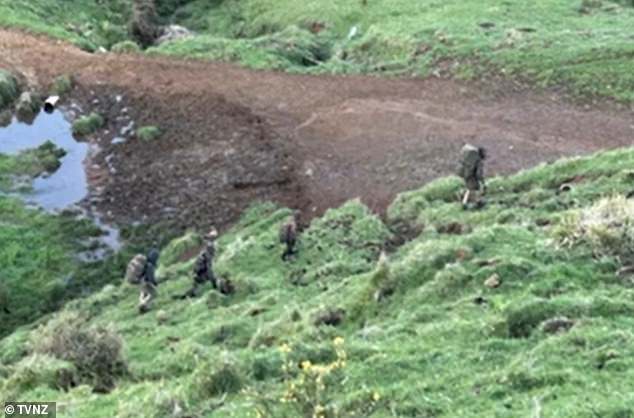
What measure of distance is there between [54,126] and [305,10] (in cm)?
1289

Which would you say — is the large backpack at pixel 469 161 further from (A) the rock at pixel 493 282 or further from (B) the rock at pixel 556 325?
(B) the rock at pixel 556 325

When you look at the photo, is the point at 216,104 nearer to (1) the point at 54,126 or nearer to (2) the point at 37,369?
(1) the point at 54,126

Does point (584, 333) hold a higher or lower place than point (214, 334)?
higher

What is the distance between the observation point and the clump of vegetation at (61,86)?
3375 cm

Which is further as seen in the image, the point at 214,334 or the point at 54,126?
the point at 54,126

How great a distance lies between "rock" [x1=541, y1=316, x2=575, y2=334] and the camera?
14219 millimetres

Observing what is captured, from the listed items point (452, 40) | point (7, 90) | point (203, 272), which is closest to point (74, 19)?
point (7, 90)

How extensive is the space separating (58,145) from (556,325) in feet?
65.8

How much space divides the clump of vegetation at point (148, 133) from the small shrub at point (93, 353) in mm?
13910

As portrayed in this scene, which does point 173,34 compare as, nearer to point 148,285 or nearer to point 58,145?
point 58,145

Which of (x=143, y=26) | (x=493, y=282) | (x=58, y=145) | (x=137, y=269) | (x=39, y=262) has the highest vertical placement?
(x=493, y=282)

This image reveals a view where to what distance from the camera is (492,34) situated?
35.2 metres

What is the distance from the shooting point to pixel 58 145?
3094 cm

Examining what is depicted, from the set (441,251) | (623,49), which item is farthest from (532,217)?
(623,49)
